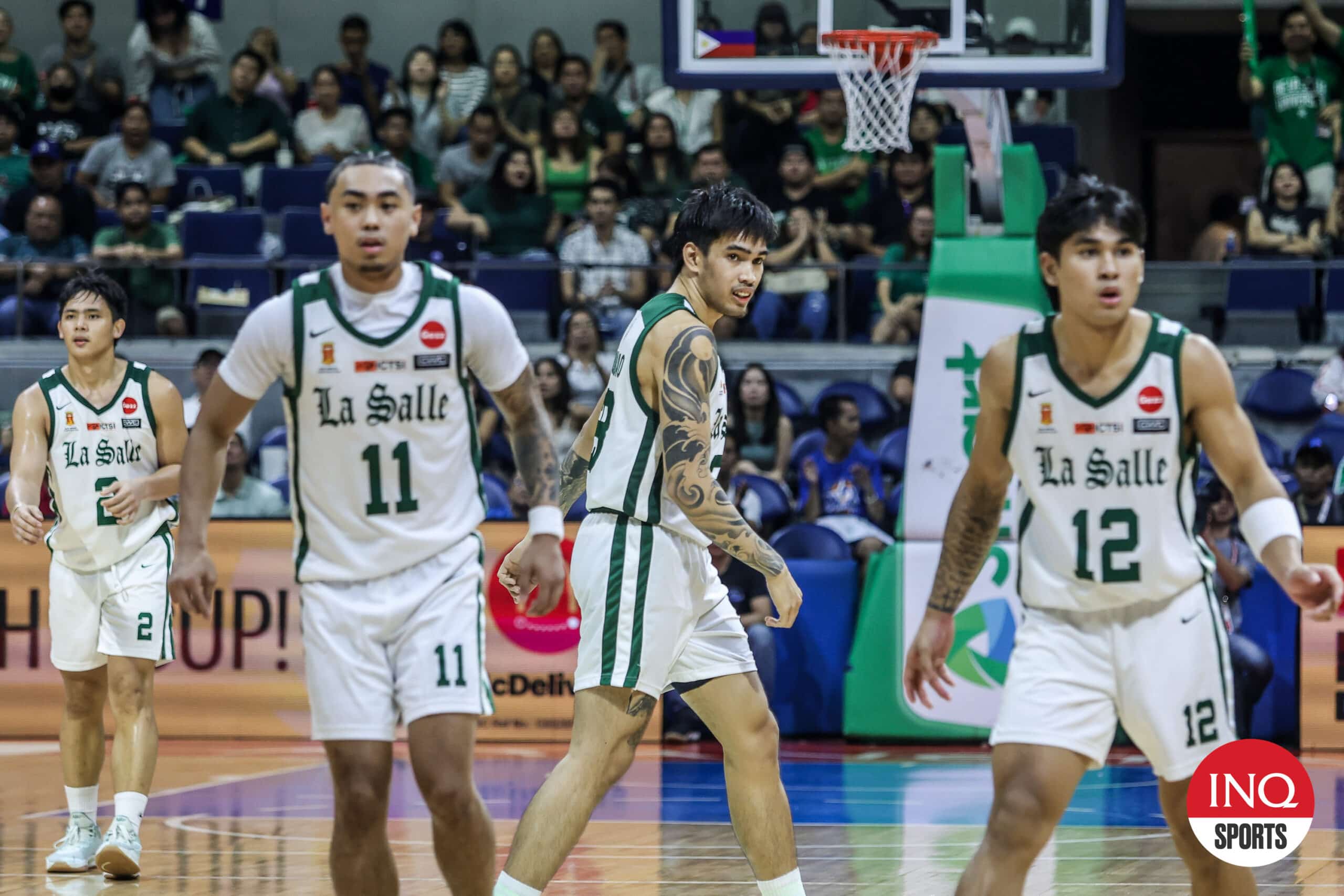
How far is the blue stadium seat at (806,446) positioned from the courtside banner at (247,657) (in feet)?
6.95

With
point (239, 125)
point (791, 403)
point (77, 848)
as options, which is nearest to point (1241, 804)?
point (77, 848)

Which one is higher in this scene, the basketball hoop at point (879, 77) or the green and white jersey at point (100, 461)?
the basketball hoop at point (879, 77)

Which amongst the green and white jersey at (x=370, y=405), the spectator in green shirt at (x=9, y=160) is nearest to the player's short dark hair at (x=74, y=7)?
the spectator in green shirt at (x=9, y=160)

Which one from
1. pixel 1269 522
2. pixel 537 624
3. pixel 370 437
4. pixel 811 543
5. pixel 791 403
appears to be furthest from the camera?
pixel 791 403

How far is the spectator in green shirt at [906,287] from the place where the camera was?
→ 13.9 meters

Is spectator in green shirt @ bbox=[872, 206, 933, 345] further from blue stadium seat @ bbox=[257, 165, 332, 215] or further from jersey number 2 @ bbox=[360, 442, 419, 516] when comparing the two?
jersey number 2 @ bbox=[360, 442, 419, 516]

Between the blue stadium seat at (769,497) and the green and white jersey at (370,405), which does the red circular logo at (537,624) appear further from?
the green and white jersey at (370,405)

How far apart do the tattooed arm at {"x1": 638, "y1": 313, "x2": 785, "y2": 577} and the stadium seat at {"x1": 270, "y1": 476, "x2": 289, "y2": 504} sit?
7.61 meters

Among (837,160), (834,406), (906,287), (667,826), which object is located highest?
(837,160)

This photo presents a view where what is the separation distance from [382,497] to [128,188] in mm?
10884

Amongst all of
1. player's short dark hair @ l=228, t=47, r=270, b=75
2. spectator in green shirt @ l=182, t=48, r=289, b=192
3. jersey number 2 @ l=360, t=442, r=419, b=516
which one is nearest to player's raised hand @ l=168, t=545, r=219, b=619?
jersey number 2 @ l=360, t=442, r=419, b=516

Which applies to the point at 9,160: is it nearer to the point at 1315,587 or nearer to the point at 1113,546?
the point at 1113,546

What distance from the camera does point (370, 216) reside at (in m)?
4.88

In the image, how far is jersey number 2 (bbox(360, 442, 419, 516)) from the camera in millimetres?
4887
